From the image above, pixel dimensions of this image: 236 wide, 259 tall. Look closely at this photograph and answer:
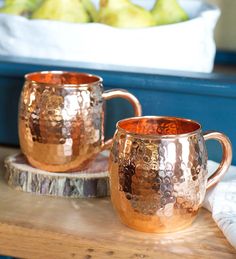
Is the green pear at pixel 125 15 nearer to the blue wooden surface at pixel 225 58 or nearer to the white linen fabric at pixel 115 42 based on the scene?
the white linen fabric at pixel 115 42

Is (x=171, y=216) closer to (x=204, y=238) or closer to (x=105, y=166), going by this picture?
(x=204, y=238)

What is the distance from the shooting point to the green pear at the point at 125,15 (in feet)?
2.39

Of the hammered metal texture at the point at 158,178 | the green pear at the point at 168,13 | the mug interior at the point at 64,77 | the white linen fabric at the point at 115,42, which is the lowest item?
the hammered metal texture at the point at 158,178

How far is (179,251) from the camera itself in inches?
19.4

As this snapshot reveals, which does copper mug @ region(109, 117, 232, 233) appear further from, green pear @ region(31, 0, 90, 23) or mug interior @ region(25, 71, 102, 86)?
green pear @ region(31, 0, 90, 23)

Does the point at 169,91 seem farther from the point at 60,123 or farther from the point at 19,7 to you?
the point at 19,7

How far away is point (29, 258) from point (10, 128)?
0.25 meters

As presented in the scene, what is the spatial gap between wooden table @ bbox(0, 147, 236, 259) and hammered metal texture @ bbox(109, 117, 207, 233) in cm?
2

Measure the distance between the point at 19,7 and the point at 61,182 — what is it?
290 mm

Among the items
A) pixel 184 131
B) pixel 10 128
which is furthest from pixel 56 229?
pixel 10 128

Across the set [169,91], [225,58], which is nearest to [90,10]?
[169,91]

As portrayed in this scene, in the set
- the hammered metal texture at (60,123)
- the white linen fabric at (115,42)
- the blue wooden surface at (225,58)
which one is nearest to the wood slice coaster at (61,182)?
the hammered metal texture at (60,123)

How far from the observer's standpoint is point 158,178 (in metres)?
0.51

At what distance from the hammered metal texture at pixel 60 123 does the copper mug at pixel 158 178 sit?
79 millimetres
